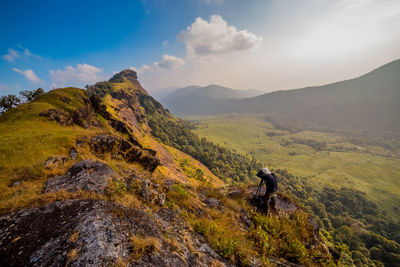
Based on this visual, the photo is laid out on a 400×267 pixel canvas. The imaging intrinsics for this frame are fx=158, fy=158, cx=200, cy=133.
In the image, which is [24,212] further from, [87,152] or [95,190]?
[87,152]

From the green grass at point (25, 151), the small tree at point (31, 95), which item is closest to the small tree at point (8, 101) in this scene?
the small tree at point (31, 95)

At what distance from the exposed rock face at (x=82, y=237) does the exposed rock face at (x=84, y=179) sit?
146 centimetres

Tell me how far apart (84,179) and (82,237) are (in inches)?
154

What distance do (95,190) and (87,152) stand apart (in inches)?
302

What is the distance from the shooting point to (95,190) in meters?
6.93

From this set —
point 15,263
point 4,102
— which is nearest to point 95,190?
point 15,263

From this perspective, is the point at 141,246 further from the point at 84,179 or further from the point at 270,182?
the point at 270,182

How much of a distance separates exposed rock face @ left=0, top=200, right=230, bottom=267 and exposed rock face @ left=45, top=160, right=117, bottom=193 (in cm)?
146

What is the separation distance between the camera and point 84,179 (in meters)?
7.40

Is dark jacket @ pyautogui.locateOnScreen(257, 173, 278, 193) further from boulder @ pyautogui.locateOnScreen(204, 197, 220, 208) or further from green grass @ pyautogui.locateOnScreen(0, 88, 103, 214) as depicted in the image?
green grass @ pyautogui.locateOnScreen(0, 88, 103, 214)

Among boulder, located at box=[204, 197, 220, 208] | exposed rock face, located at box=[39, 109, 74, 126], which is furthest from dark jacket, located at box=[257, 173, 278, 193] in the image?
exposed rock face, located at box=[39, 109, 74, 126]

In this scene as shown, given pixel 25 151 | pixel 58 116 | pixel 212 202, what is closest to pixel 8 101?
pixel 58 116

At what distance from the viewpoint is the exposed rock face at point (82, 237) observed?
378 cm

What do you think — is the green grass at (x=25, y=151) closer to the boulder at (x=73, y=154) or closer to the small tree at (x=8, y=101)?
the boulder at (x=73, y=154)
